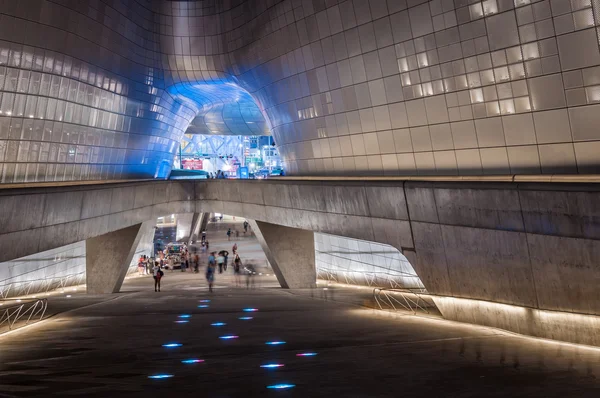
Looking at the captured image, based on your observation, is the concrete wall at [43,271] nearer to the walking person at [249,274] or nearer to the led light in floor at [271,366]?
the walking person at [249,274]

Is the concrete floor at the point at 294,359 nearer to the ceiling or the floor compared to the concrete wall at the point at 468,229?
nearer to the floor

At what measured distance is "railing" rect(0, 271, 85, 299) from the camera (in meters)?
27.6

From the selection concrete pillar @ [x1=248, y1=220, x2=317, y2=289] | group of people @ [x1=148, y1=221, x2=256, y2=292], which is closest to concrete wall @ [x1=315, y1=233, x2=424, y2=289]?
concrete pillar @ [x1=248, y1=220, x2=317, y2=289]

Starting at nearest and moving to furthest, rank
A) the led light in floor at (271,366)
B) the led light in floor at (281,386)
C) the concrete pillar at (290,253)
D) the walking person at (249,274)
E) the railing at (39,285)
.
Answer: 1. the led light in floor at (281,386)
2. the led light in floor at (271,366)
3. the railing at (39,285)
4. the concrete pillar at (290,253)
5. the walking person at (249,274)

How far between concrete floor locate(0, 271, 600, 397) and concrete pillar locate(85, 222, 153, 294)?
15.6m

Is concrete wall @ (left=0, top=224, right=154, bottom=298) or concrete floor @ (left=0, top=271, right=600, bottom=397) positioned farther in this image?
concrete wall @ (left=0, top=224, right=154, bottom=298)

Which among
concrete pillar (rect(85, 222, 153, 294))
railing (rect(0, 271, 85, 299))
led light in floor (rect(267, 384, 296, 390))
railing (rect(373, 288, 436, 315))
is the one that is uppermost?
concrete pillar (rect(85, 222, 153, 294))

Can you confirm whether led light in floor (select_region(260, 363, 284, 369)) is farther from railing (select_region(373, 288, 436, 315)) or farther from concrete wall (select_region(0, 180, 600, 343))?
railing (select_region(373, 288, 436, 315))

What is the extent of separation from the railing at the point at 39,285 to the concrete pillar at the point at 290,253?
438 inches

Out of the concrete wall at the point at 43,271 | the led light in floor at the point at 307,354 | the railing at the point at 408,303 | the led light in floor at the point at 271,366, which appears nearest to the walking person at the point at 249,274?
the concrete wall at the point at 43,271

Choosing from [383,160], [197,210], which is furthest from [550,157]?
[197,210]

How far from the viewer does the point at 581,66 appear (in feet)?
49.6

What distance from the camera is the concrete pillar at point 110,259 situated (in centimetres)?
3375

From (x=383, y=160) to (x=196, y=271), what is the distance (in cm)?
2155
